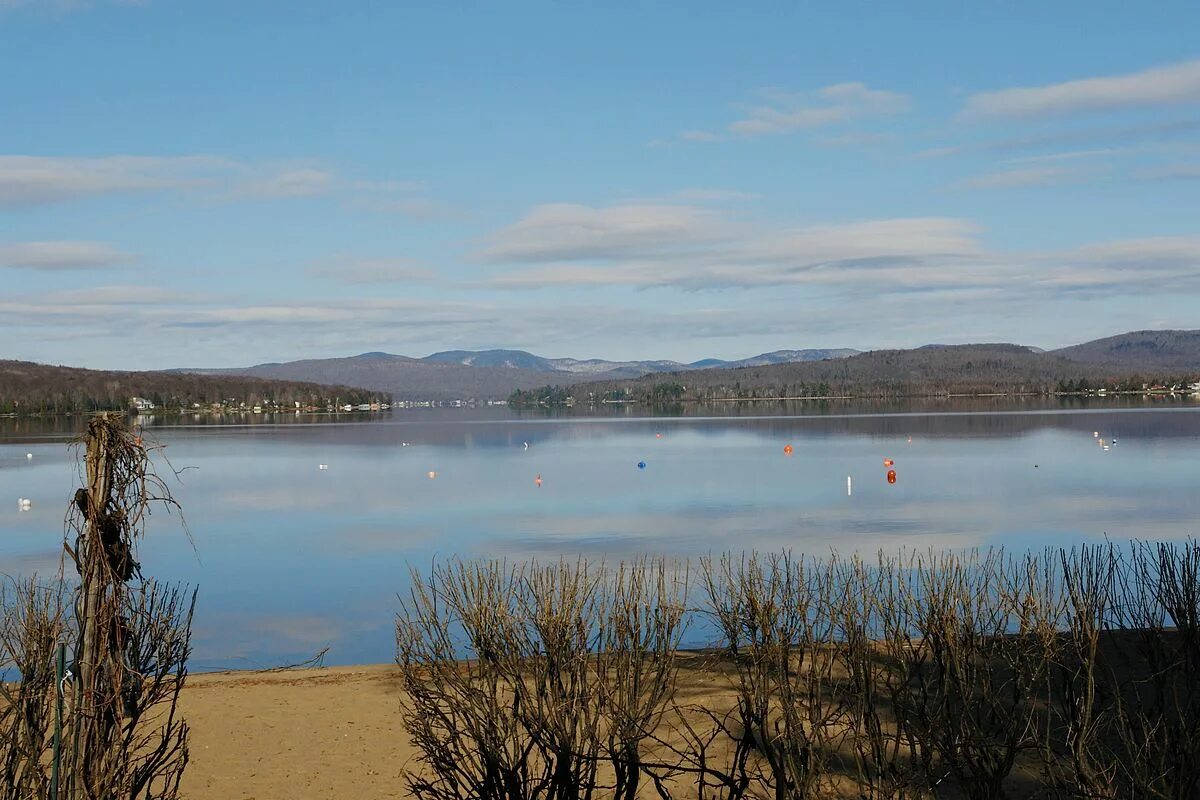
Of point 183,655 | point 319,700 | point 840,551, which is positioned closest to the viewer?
point 183,655

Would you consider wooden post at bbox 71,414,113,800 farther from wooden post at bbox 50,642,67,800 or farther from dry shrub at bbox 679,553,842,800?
dry shrub at bbox 679,553,842,800

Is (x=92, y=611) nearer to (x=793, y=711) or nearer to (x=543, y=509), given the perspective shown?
(x=793, y=711)

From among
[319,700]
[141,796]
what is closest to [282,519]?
[319,700]

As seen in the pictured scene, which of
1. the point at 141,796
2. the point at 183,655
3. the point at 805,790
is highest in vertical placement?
the point at 183,655

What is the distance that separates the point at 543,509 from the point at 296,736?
2762cm

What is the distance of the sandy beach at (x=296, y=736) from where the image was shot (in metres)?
12.9

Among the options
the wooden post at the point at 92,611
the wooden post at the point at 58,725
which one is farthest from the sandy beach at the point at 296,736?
the wooden post at the point at 58,725

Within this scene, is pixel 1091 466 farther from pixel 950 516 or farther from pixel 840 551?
pixel 840 551

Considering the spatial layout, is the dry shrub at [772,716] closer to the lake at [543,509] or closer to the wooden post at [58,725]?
the wooden post at [58,725]

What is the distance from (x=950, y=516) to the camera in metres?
37.1

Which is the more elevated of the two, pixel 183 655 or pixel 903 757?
pixel 183 655

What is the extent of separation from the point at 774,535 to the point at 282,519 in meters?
18.0

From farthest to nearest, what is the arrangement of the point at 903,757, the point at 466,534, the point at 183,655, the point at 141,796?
the point at 466,534 < the point at 141,796 < the point at 903,757 < the point at 183,655

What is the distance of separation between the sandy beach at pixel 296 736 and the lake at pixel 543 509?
3.32 metres
